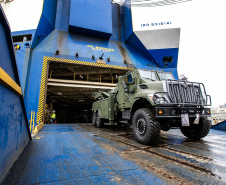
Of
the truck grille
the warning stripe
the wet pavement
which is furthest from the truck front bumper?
the warning stripe

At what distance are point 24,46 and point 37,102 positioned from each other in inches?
193

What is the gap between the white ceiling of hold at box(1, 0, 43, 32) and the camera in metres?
10.6

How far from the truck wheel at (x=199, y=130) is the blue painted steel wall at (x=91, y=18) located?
12.6 meters

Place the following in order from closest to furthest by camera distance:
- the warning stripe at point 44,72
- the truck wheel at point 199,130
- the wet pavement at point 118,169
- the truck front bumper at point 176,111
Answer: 1. the wet pavement at point 118,169
2. the truck front bumper at point 176,111
3. the truck wheel at point 199,130
4. the warning stripe at point 44,72

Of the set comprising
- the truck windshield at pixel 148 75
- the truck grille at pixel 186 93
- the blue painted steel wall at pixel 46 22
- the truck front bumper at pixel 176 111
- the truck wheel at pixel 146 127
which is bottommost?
the truck wheel at pixel 146 127

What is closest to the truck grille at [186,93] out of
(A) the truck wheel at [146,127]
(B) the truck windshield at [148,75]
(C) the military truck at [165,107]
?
(C) the military truck at [165,107]

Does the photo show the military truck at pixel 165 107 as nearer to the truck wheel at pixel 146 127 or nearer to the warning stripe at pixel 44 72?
the truck wheel at pixel 146 127

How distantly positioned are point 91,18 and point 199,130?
14.2 metres

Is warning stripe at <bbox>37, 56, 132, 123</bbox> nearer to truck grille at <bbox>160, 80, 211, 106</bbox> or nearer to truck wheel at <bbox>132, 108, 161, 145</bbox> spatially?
truck wheel at <bbox>132, 108, 161, 145</bbox>

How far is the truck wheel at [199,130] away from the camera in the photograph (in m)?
3.81

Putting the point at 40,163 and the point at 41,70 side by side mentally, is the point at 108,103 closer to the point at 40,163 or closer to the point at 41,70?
the point at 40,163

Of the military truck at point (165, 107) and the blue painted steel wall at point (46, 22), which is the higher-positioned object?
the blue painted steel wall at point (46, 22)

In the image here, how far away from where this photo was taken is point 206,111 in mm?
3697

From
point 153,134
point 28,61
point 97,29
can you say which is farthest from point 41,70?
point 153,134
